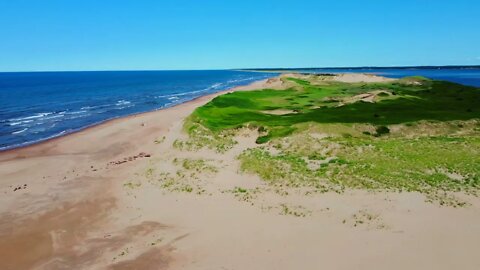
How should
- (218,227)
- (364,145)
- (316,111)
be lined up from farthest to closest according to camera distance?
1. (316,111)
2. (364,145)
3. (218,227)

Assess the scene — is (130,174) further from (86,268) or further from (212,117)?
(212,117)

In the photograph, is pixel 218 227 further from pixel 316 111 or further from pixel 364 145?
pixel 316 111

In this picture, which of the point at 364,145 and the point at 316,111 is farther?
the point at 316,111

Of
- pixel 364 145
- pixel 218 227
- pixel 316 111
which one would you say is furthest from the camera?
pixel 316 111

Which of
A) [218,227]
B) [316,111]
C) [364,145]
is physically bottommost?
[218,227]

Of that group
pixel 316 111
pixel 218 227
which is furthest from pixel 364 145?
pixel 316 111

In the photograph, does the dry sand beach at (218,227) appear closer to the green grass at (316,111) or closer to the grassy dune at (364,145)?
the grassy dune at (364,145)

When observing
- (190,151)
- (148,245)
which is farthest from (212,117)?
(148,245)

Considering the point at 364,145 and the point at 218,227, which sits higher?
the point at 364,145

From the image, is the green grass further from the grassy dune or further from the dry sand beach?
the dry sand beach
